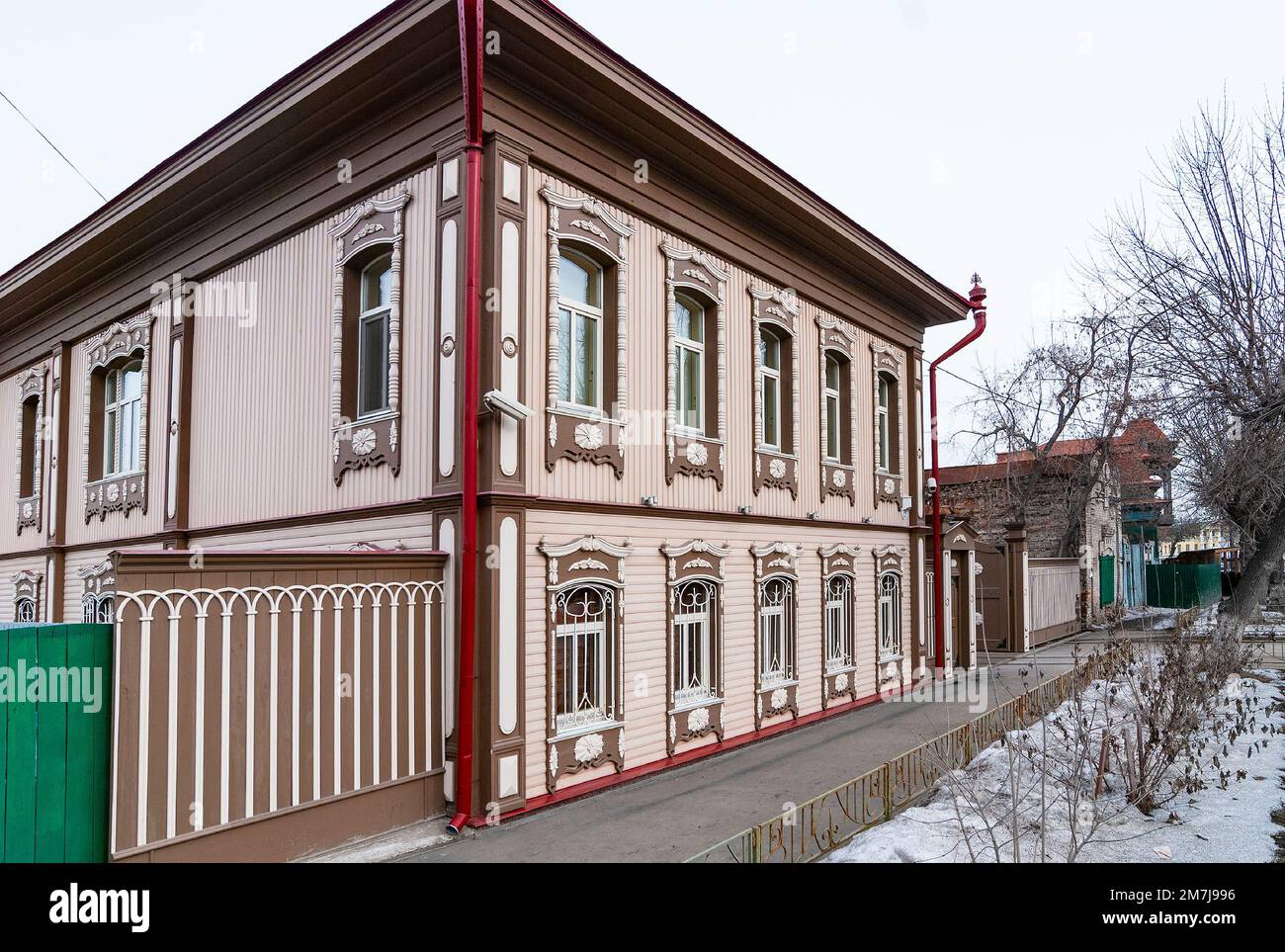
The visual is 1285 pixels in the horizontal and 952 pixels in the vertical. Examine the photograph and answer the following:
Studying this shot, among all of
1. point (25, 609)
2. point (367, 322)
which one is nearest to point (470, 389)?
point (367, 322)

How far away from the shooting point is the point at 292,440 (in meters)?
9.44

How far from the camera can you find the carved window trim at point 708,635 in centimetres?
942

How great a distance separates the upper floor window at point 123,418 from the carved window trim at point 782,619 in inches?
343

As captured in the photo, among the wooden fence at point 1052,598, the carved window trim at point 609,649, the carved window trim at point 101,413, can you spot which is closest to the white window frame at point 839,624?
the carved window trim at point 609,649

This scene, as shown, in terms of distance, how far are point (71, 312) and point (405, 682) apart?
10.9m

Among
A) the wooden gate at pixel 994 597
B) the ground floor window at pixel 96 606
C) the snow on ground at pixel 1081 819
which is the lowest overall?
the snow on ground at pixel 1081 819

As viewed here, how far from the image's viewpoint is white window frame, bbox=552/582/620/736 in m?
8.11

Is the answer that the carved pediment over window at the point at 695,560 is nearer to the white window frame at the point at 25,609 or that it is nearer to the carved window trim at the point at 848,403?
the carved window trim at the point at 848,403

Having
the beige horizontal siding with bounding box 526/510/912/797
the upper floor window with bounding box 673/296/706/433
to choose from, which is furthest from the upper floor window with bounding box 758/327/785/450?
the upper floor window with bounding box 673/296/706/433

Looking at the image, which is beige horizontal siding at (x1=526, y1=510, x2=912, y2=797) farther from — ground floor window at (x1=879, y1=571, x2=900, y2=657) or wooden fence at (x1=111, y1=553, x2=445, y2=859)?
ground floor window at (x1=879, y1=571, x2=900, y2=657)

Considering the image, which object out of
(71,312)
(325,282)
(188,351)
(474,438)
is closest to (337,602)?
(474,438)

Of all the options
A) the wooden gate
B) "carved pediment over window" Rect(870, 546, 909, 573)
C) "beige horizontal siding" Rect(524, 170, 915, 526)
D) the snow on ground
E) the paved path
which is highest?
"beige horizontal siding" Rect(524, 170, 915, 526)

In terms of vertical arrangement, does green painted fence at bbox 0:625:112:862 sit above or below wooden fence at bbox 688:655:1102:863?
above

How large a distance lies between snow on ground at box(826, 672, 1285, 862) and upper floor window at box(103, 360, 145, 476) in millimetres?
11072
